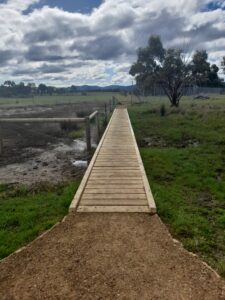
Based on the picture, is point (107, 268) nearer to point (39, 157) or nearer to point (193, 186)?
point (193, 186)

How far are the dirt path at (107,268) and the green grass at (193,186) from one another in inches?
19.3

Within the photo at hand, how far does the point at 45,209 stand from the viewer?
5594 mm

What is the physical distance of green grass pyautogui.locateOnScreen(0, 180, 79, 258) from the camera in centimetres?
452

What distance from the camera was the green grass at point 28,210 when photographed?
452cm

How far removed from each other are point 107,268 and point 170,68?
35.6 m

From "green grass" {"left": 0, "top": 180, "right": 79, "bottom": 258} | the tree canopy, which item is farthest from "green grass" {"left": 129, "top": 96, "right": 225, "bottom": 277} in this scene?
the tree canopy

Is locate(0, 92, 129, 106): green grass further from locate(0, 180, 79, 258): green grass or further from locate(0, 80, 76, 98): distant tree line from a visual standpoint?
locate(0, 180, 79, 258): green grass

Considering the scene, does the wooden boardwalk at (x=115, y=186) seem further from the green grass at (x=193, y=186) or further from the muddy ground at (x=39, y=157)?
the muddy ground at (x=39, y=157)

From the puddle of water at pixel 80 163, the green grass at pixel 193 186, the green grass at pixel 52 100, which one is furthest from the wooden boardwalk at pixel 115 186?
the green grass at pixel 52 100

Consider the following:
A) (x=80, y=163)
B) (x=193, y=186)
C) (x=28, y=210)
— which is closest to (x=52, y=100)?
(x=80, y=163)

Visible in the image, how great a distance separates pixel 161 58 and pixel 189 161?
30.5 meters

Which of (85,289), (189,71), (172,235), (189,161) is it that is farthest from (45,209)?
(189,71)

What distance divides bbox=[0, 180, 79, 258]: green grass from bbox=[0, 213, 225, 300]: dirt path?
49 cm

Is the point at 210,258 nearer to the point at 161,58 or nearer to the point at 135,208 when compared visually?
the point at 135,208
